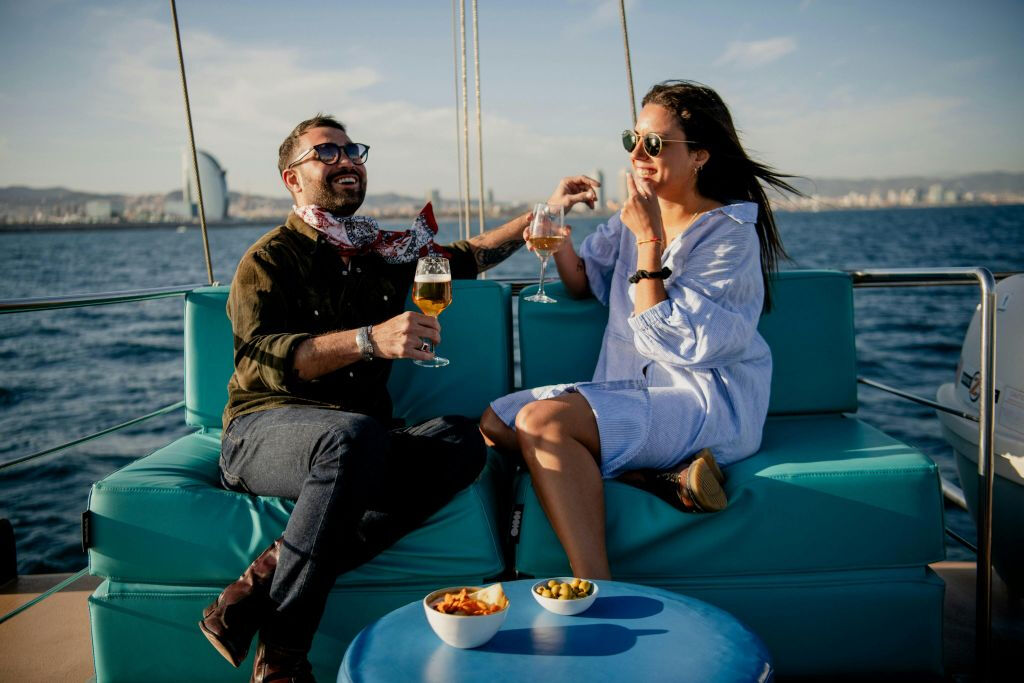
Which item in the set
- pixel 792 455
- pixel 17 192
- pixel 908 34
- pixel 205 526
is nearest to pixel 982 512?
pixel 792 455

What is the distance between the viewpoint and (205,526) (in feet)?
6.37

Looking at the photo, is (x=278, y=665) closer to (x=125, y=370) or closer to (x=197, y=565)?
(x=197, y=565)

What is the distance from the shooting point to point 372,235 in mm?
2434

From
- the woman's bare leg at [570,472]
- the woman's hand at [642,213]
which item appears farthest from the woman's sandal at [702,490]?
the woman's hand at [642,213]

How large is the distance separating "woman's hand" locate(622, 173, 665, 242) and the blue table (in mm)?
1119

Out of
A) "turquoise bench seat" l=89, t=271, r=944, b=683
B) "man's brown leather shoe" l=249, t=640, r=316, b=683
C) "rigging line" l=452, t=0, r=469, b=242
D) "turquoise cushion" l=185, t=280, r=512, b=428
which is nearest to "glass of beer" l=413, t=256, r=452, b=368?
"turquoise bench seat" l=89, t=271, r=944, b=683

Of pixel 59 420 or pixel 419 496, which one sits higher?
pixel 419 496

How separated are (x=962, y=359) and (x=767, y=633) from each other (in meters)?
1.30

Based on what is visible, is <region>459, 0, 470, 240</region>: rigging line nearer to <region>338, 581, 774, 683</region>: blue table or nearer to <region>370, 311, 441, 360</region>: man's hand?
<region>370, 311, 441, 360</region>: man's hand

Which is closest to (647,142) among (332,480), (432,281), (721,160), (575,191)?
(721,160)

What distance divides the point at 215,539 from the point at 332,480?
1.33ft

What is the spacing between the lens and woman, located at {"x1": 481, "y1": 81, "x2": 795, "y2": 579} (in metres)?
1.95

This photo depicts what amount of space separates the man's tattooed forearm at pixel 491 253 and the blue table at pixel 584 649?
158 centimetres

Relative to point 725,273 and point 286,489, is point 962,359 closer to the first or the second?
point 725,273
